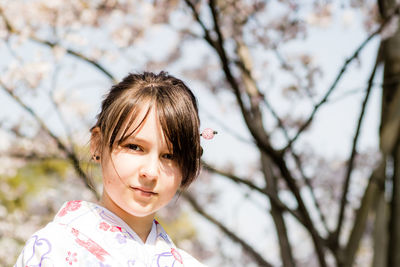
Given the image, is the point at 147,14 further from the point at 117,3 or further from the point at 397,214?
the point at 397,214

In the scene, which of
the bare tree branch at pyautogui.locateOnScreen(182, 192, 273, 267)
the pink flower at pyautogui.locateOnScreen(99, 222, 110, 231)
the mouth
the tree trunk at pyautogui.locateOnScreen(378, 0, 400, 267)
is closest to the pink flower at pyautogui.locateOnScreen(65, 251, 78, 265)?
the pink flower at pyautogui.locateOnScreen(99, 222, 110, 231)

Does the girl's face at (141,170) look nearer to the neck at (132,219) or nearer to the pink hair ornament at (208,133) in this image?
the neck at (132,219)

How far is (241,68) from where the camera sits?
4.14 metres

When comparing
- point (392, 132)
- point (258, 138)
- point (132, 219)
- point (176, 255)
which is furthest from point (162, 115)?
point (392, 132)

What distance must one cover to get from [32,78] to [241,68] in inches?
70.9

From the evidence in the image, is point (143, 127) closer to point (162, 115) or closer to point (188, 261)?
point (162, 115)

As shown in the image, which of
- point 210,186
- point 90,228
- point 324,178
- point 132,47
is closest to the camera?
point 90,228

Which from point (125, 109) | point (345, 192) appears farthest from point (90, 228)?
point (345, 192)

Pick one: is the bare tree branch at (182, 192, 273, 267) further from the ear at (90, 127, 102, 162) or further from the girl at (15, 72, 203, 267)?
the ear at (90, 127, 102, 162)

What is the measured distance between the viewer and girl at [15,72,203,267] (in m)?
1.37

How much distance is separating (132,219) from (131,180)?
16cm

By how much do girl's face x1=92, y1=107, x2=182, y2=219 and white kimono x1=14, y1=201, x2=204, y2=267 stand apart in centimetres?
8

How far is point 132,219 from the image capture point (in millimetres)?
1531

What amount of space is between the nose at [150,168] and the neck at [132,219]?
168mm
